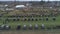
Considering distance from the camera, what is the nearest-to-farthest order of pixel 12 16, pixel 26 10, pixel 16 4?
pixel 12 16, pixel 26 10, pixel 16 4

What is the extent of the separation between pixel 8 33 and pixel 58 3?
4595mm

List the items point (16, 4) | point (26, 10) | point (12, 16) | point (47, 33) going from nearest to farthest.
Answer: point (47, 33) → point (12, 16) → point (26, 10) → point (16, 4)

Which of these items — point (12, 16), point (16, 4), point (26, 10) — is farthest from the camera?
point (16, 4)

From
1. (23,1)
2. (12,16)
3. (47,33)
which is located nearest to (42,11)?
(12,16)

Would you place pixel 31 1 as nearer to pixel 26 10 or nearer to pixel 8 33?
pixel 26 10

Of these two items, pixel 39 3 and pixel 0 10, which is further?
pixel 39 3

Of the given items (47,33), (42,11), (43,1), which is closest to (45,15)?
(42,11)

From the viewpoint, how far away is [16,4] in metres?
7.68

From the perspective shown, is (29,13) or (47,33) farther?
(29,13)

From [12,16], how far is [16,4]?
70.9 inches

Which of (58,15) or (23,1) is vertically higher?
A: (23,1)

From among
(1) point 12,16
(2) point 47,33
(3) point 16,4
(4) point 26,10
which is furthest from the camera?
(3) point 16,4

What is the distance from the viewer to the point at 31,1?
7.71 m

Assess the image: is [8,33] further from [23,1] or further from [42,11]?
[23,1]
